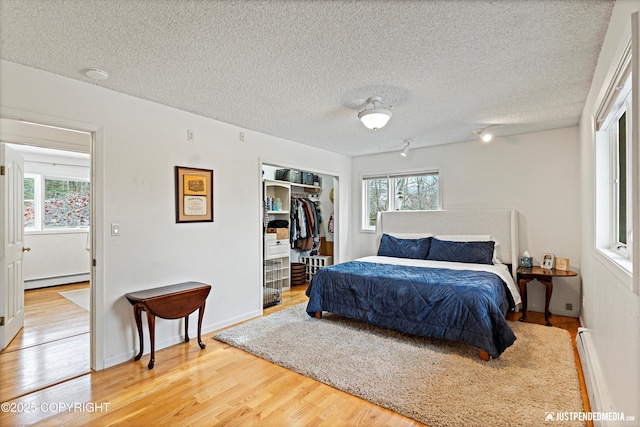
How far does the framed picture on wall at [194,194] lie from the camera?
3307mm

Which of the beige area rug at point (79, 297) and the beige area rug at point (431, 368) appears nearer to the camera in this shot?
the beige area rug at point (431, 368)

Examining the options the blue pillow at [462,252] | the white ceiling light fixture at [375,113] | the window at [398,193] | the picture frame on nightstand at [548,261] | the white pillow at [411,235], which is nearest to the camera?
the white ceiling light fixture at [375,113]

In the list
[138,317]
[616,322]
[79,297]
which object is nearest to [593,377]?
[616,322]

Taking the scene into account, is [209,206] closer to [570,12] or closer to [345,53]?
[345,53]

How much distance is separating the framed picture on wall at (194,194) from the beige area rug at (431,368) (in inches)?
51.5

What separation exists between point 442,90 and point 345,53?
1.11 metres

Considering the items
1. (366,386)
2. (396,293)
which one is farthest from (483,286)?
(366,386)

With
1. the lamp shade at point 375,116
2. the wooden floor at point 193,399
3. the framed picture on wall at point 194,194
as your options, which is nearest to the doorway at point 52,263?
the wooden floor at point 193,399

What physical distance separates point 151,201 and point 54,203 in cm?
477

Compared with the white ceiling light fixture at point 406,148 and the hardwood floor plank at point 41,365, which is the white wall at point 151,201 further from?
the white ceiling light fixture at point 406,148

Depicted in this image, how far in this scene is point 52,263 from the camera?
6.04 meters

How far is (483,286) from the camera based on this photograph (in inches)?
118

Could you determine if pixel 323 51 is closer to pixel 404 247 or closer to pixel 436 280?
pixel 436 280

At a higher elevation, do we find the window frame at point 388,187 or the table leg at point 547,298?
the window frame at point 388,187
